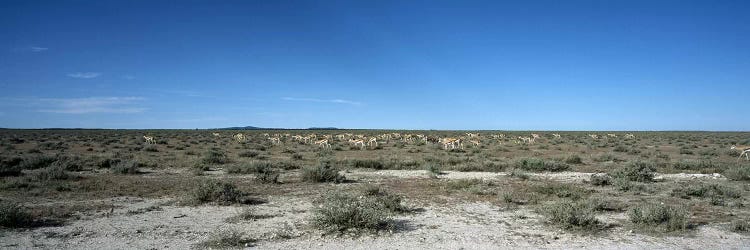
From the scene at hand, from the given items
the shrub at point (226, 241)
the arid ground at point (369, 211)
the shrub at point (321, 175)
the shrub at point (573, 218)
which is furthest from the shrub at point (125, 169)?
the shrub at point (573, 218)

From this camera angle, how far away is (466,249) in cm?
805

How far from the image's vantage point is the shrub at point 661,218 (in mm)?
9070

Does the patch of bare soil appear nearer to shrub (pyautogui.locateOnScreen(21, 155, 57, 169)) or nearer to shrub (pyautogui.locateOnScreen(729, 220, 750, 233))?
shrub (pyautogui.locateOnScreen(729, 220, 750, 233))

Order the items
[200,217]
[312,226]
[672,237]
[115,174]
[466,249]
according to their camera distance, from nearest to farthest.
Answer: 1. [466,249]
2. [672,237]
3. [312,226]
4. [200,217]
5. [115,174]

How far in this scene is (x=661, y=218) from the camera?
940 centimetres

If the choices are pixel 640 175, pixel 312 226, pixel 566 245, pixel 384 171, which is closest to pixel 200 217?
pixel 312 226

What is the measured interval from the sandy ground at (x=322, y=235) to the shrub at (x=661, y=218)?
0.32 m

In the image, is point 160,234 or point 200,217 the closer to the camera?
point 160,234

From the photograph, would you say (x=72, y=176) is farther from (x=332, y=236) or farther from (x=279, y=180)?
(x=332, y=236)

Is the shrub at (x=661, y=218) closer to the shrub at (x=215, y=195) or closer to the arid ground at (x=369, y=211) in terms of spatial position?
the arid ground at (x=369, y=211)

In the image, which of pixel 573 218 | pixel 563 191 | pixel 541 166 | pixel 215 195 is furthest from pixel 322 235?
pixel 541 166

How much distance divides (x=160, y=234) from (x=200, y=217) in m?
1.50

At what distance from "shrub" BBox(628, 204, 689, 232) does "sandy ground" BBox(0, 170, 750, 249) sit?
0.32 meters

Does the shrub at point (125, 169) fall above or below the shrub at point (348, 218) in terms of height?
above
